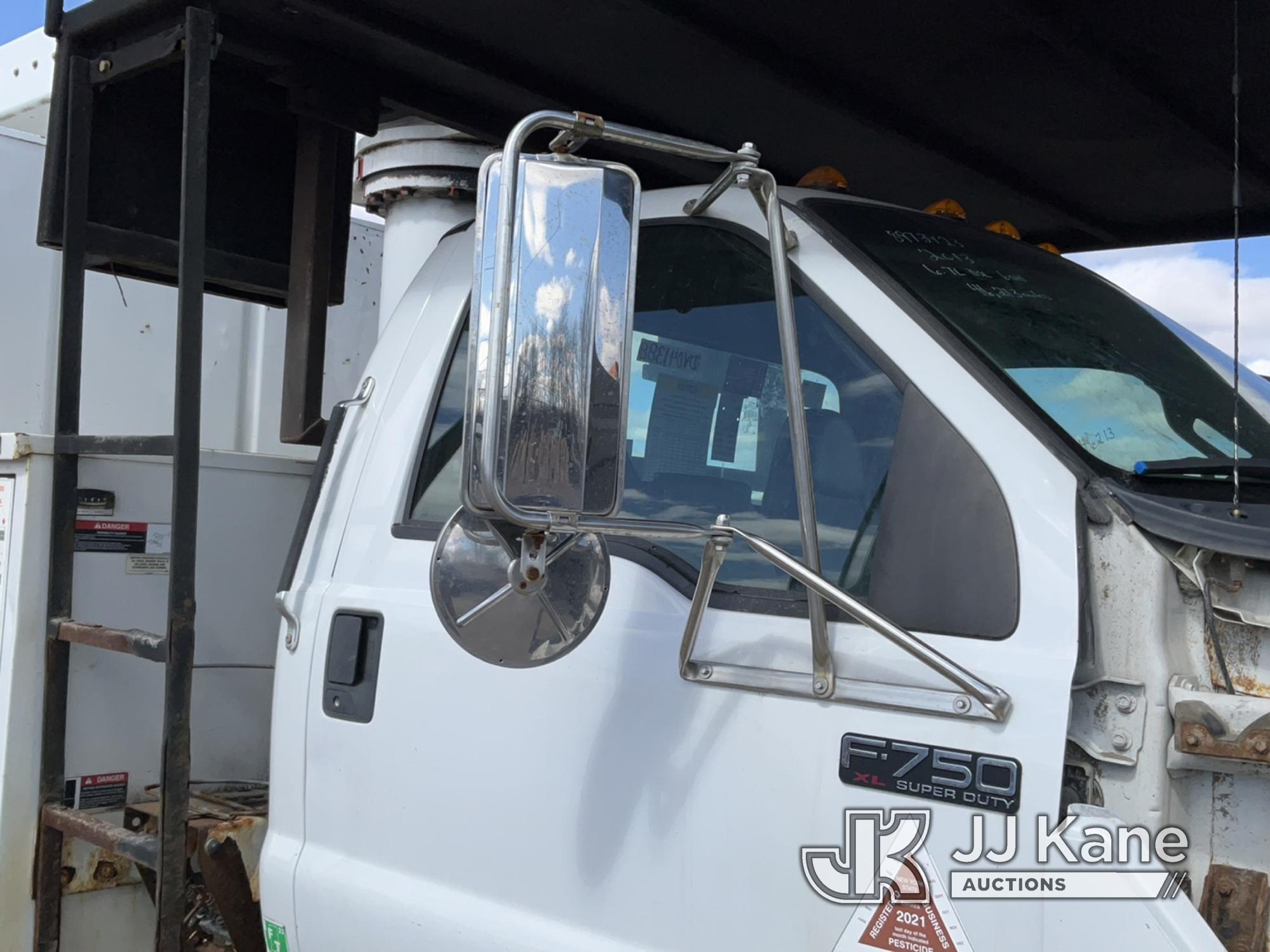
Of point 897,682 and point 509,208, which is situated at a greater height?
point 509,208

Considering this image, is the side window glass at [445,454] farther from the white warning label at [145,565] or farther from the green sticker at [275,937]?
the white warning label at [145,565]

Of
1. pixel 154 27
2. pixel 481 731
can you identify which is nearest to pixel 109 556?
pixel 154 27

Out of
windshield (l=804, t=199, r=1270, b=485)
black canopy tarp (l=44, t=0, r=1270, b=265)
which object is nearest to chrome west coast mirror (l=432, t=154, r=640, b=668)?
windshield (l=804, t=199, r=1270, b=485)

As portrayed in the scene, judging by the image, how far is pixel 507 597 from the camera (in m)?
1.67

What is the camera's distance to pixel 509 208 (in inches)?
59.2

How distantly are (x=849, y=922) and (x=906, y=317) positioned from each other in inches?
31.8

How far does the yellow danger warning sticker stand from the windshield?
576 millimetres

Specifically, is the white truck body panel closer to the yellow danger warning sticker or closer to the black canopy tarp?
the yellow danger warning sticker

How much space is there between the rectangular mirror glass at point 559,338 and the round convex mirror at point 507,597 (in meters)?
0.16

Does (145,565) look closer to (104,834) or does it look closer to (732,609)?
(104,834)

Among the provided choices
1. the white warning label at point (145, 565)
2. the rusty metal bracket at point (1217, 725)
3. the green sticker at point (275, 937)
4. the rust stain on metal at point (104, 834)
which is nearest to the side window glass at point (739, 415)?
the rusty metal bracket at point (1217, 725)

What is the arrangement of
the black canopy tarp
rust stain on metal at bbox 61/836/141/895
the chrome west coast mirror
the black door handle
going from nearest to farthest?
the chrome west coast mirror
the black door handle
the black canopy tarp
rust stain on metal at bbox 61/836/141/895

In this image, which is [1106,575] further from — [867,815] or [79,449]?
[79,449]

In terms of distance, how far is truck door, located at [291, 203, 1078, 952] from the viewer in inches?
62.9
